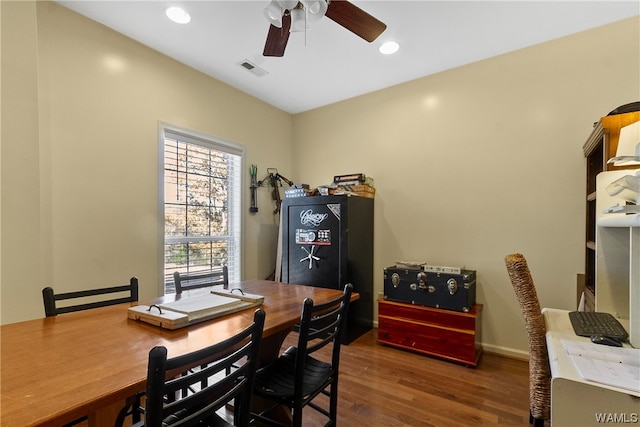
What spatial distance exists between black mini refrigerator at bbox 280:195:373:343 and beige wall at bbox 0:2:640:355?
1.04 feet

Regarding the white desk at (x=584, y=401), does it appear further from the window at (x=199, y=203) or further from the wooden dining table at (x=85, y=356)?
the window at (x=199, y=203)

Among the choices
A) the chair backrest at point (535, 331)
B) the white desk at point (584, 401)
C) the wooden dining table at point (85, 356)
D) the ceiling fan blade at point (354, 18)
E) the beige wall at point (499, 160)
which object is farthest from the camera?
the beige wall at point (499, 160)

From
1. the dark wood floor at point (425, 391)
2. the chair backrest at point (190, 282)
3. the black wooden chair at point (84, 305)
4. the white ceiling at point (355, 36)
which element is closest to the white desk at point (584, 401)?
the dark wood floor at point (425, 391)

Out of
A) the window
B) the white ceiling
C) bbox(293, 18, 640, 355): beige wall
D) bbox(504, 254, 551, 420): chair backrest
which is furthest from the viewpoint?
the window

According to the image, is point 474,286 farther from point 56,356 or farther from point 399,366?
point 56,356

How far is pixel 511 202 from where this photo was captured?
2842 mm

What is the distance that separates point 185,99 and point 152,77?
0.35 meters

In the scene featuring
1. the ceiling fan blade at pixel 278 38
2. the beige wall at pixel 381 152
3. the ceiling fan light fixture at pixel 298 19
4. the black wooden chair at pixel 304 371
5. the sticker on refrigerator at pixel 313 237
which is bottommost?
the black wooden chair at pixel 304 371

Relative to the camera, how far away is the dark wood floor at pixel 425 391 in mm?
1914

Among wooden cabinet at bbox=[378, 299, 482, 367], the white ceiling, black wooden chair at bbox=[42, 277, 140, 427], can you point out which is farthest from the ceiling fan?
wooden cabinet at bbox=[378, 299, 482, 367]

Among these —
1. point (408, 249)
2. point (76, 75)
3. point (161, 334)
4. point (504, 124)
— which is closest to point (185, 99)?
point (76, 75)

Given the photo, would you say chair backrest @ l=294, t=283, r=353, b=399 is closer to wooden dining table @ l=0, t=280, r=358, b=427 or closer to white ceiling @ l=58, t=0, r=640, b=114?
wooden dining table @ l=0, t=280, r=358, b=427

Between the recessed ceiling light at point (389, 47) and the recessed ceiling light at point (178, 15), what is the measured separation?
166 cm

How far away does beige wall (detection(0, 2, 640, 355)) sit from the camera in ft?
6.52
